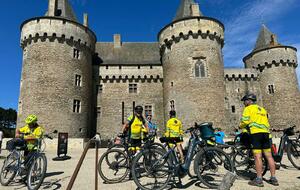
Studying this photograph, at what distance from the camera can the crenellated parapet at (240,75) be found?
2773 centimetres

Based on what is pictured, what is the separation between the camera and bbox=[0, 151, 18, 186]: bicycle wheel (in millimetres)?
5996

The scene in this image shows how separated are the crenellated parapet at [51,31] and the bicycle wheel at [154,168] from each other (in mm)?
21276

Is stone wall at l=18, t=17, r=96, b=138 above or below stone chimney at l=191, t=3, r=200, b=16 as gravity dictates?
below

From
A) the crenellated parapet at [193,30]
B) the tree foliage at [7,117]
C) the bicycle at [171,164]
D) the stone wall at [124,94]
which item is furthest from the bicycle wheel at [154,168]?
the tree foliage at [7,117]

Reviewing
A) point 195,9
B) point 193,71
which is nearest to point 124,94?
point 193,71

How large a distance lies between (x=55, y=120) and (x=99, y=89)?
7.03 m

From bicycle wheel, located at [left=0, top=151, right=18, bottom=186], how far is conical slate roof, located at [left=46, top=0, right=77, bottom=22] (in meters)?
21.8

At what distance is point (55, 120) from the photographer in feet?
70.5

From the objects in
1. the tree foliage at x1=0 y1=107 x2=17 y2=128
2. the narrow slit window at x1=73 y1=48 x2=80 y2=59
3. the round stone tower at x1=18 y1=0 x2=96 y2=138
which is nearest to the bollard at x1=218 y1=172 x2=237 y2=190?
the round stone tower at x1=18 y1=0 x2=96 y2=138

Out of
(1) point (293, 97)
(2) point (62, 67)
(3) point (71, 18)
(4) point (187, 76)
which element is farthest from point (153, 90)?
(1) point (293, 97)

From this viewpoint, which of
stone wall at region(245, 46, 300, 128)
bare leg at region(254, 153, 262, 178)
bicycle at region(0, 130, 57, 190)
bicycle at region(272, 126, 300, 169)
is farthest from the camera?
stone wall at region(245, 46, 300, 128)

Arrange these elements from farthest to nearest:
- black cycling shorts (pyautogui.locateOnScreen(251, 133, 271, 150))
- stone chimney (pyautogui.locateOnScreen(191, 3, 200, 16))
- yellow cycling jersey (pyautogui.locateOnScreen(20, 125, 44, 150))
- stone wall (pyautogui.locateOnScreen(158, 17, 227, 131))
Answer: stone chimney (pyautogui.locateOnScreen(191, 3, 200, 16)) < stone wall (pyautogui.locateOnScreen(158, 17, 227, 131)) < yellow cycling jersey (pyautogui.locateOnScreen(20, 125, 44, 150)) < black cycling shorts (pyautogui.locateOnScreen(251, 133, 271, 150))

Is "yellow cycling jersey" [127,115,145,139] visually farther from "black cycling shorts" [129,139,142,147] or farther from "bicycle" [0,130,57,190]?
"bicycle" [0,130,57,190]

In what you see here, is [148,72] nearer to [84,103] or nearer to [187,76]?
[187,76]
